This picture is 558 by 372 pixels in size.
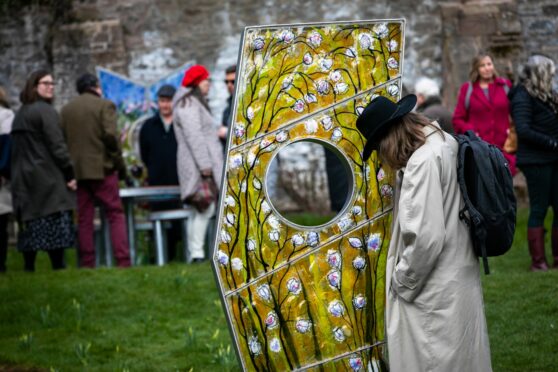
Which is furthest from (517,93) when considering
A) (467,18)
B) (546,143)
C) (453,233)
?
(467,18)

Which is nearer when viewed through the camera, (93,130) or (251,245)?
(251,245)

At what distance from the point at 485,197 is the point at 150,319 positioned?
13.0 ft

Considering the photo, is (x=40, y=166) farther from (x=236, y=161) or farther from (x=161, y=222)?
(x=236, y=161)

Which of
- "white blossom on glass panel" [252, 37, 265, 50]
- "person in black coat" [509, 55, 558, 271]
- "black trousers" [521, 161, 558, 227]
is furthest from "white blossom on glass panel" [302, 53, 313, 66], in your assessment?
"black trousers" [521, 161, 558, 227]

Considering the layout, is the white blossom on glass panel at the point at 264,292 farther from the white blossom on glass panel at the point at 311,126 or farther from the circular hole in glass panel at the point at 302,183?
the circular hole in glass panel at the point at 302,183

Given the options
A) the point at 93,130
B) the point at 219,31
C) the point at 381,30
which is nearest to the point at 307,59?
the point at 381,30

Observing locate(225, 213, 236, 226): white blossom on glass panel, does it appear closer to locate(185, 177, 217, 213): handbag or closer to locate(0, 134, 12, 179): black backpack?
locate(185, 177, 217, 213): handbag

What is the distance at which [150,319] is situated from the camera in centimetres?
837

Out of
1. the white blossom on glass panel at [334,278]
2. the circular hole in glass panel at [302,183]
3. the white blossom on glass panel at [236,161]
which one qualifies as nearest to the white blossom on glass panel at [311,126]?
the white blossom on glass panel at [236,161]

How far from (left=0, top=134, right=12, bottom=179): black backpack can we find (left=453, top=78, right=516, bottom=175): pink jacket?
4249mm

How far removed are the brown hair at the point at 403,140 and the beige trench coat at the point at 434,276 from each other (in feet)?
0.16

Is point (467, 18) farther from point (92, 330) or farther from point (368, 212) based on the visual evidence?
point (368, 212)

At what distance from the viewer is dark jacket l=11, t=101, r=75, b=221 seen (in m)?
10.3

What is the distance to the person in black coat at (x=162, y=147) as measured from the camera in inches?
454
